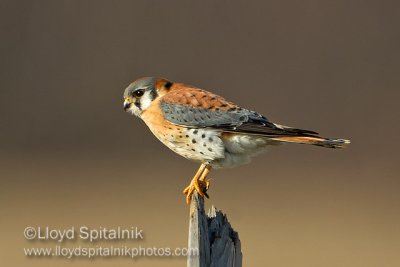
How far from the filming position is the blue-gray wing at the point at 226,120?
560 centimetres

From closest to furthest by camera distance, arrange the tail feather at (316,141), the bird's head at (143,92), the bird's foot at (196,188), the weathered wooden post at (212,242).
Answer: the weathered wooden post at (212,242), the tail feather at (316,141), the bird's foot at (196,188), the bird's head at (143,92)

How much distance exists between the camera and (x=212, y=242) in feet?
14.4

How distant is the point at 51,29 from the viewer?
15.2m

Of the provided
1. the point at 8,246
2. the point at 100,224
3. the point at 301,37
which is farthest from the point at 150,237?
the point at 301,37

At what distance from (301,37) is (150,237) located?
6611 millimetres

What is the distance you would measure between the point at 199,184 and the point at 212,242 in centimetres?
123

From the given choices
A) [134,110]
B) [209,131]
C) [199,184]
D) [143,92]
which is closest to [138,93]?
[143,92]

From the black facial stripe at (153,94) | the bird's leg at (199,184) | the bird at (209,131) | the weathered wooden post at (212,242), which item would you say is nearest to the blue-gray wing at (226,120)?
the bird at (209,131)

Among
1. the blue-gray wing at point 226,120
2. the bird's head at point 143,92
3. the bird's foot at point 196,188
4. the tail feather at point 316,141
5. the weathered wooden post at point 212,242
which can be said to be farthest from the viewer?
the bird's head at point 143,92

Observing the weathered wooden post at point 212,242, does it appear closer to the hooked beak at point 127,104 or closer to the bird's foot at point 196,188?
the bird's foot at point 196,188

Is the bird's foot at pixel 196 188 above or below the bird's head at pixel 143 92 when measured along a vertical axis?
below

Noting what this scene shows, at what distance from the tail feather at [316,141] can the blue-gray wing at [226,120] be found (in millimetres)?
27

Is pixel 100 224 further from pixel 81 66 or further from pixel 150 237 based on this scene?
pixel 81 66

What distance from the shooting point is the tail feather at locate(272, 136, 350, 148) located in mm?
5352
